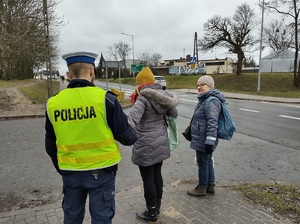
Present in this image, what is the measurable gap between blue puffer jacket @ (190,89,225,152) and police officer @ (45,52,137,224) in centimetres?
141

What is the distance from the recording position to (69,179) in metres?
2.06

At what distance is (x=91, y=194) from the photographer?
6.79ft

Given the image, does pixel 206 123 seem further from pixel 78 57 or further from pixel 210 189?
pixel 78 57

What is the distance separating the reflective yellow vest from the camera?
1908 millimetres

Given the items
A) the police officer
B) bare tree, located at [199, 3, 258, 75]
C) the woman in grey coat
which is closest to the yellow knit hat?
the woman in grey coat

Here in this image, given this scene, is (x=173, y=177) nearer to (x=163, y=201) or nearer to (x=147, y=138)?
(x=163, y=201)

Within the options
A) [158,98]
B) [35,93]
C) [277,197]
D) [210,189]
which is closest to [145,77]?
[158,98]

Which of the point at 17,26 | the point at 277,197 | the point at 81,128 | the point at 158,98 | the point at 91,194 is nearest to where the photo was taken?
the point at 81,128

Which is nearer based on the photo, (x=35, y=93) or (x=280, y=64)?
(x=35, y=93)

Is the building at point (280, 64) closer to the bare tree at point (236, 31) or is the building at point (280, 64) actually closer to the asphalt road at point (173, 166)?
the bare tree at point (236, 31)

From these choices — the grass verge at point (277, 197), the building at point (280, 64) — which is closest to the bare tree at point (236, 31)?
the building at point (280, 64)

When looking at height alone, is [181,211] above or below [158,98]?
below

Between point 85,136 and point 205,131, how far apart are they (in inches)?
74.4

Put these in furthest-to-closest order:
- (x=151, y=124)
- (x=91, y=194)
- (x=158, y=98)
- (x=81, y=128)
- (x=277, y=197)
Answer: (x=277, y=197) < (x=151, y=124) < (x=158, y=98) < (x=91, y=194) < (x=81, y=128)
